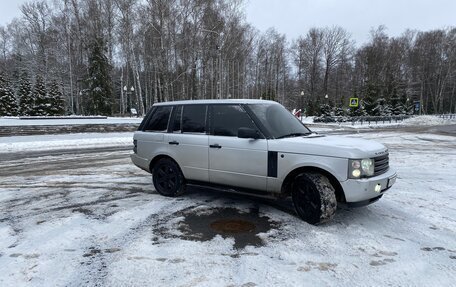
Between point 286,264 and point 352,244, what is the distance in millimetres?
1117

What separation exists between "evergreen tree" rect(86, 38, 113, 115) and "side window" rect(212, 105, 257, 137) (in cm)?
4131

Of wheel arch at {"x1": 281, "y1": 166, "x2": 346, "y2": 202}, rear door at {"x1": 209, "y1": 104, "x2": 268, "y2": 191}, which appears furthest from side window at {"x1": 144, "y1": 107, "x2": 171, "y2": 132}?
wheel arch at {"x1": 281, "y1": 166, "x2": 346, "y2": 202}

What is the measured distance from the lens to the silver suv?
4.82 meters

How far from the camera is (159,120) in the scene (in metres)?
6.95

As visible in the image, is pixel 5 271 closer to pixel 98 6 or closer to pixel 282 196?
pixel 282 196

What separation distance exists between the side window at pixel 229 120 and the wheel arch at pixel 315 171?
1000 millimetres

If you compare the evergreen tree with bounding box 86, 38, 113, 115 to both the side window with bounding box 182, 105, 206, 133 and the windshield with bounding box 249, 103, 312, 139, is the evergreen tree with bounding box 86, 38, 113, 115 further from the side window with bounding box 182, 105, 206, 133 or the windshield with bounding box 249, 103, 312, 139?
the windshield with bounding box 249, 103, 312, 139

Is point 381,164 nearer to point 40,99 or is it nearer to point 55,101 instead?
point 40,99

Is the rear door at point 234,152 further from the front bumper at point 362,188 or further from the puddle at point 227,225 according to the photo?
the front bumper at point 362,188

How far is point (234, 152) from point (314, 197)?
150cm

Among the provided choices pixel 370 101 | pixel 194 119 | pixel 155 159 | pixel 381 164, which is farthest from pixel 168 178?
pixel 370 101

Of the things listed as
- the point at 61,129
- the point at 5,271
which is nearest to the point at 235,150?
the point at 5,271

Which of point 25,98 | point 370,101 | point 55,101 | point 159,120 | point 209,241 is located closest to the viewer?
point 209,241

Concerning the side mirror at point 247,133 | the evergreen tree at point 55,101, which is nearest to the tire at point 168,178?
the side mirror at point 247,133
